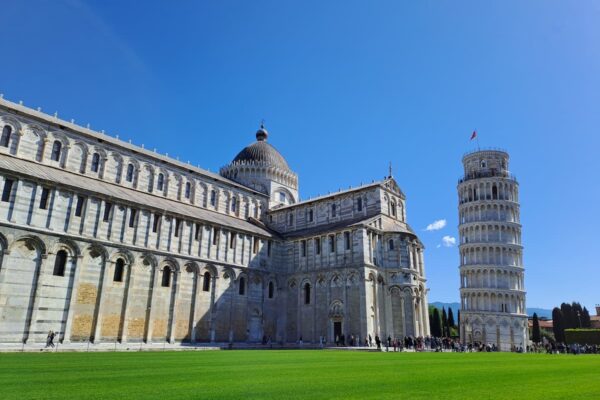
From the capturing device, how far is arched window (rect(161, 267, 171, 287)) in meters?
34.0

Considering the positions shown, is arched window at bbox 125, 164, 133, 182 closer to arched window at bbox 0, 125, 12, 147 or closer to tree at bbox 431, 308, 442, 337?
arched window at bbox 0, 125, 12, 147

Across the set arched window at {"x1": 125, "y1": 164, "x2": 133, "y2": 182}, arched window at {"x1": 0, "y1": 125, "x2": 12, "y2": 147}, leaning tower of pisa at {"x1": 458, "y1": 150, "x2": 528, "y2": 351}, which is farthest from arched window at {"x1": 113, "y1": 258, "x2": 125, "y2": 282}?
leaning tower of pisa at {"x1": 458, "y1": 150, "x2": 528, "y2": 351}

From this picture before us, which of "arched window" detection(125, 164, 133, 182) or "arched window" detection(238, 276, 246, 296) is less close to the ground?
"arched window" detection(125, 164, 133, 182)

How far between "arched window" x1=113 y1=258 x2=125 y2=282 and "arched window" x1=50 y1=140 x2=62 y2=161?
10534 millimetres

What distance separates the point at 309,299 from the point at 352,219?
9.19m

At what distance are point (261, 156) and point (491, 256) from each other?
38.9 m

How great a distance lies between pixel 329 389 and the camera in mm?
9305

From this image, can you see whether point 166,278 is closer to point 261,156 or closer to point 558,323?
point 261,156

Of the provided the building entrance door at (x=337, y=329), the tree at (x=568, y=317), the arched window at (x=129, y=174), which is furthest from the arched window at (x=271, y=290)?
the tree at (x=568, y=317)

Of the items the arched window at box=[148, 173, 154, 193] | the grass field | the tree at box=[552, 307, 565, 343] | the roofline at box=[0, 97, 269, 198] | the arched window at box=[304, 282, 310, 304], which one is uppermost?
the roofline at box=[0, 97, 269, 198]

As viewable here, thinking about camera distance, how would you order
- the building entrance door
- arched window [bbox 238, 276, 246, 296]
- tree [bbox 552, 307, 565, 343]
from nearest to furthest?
the building entrance door < arched window [bbox 238, 276, 246, 296] < tree [bbox 552, 307, 565, 343]

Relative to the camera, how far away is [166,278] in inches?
1351

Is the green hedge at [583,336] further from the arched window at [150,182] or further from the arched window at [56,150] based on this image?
the arched window at [56,150]

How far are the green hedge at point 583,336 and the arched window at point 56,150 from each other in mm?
68116
